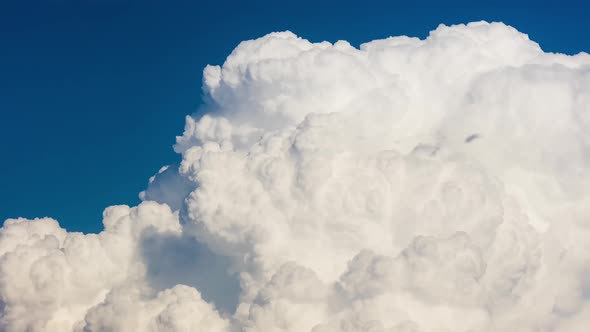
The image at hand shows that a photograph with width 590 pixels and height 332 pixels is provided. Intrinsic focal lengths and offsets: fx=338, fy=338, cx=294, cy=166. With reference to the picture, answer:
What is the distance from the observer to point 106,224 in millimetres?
145125

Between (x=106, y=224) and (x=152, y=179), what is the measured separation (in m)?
26.3

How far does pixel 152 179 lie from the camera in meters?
152

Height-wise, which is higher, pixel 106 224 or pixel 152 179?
pixel 152 179
